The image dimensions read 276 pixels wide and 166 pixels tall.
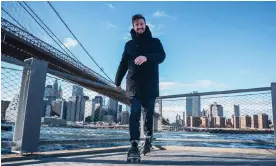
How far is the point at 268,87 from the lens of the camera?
3.97m

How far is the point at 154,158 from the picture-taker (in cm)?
243

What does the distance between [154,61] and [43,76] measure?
1.28 metres

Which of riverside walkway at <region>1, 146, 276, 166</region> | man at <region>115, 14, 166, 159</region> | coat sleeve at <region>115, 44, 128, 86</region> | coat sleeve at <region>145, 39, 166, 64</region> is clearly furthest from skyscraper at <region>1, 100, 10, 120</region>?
coat sleeve at <region>145, 39, 166, 64</region>

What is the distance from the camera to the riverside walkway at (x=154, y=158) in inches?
82.4

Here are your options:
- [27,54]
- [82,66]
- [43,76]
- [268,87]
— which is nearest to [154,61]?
[43,76]

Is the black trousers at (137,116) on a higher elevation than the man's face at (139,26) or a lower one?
lower

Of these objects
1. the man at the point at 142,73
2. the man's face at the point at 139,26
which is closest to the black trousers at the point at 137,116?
the man at the point at 142,73

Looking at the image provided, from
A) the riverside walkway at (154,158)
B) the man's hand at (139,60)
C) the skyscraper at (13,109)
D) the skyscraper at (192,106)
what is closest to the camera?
the riverside walkway at (154,158)

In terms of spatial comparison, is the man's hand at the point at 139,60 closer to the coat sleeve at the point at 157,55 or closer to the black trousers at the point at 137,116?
the coat sleeve at the point at 157,55

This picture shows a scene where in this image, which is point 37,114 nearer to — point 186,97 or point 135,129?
point 135,129

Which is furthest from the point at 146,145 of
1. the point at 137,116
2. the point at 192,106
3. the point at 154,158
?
the point at 192,106

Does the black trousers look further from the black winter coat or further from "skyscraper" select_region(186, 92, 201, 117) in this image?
"skyscraper" select_region(186, 92, 201, 117)

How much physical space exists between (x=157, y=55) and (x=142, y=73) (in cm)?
24

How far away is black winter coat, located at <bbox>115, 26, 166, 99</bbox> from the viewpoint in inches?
93.6
